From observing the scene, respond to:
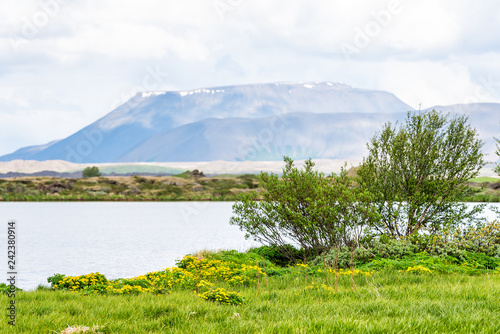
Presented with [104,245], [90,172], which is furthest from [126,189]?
[104,245]

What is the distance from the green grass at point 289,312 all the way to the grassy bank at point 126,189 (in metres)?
84.6

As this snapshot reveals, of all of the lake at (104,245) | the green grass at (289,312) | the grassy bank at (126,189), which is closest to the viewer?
the green grass at (289,312)

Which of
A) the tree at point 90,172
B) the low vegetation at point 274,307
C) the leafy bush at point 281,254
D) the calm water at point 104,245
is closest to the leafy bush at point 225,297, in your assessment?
the low vegetation at point 274,307

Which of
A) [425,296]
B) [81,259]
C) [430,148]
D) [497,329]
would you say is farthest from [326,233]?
[81,259]

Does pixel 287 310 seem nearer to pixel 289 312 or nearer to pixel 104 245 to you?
pixel 289 312

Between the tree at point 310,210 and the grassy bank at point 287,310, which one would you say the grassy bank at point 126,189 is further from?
the grassy bank at point 287,310

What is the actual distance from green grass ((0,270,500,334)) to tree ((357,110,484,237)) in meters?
8.87

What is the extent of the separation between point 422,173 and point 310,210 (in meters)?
6.08

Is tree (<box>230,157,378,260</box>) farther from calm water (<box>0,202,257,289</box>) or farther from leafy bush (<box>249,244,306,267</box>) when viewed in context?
calm water (<box>0,202,257,289</box>)

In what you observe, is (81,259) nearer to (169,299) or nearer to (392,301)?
(169,299)

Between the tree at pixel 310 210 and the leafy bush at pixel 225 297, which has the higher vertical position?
the tree at pixel 310 210

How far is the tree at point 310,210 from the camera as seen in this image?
18219 millimetres

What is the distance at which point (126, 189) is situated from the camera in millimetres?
107375

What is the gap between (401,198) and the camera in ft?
65.2
